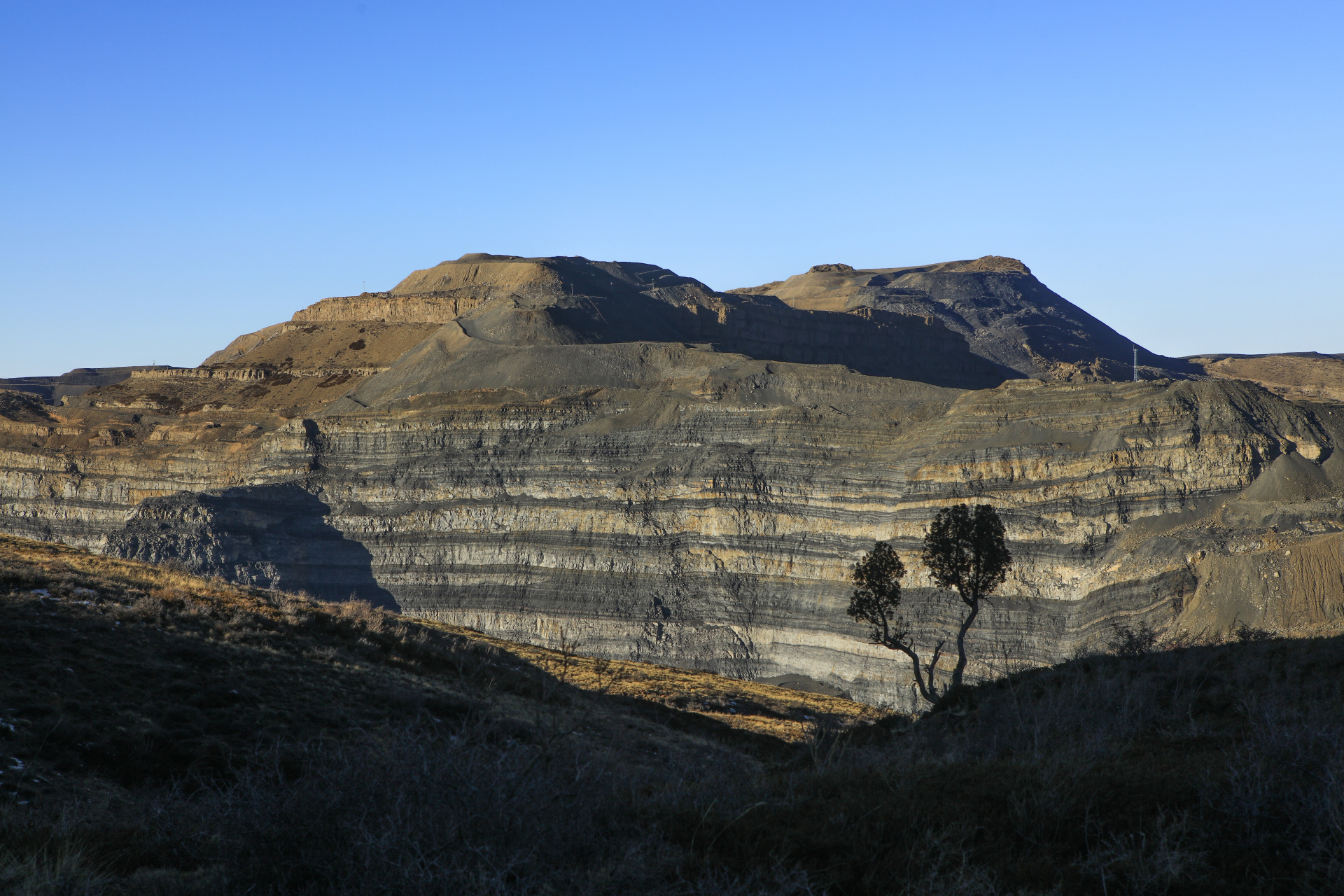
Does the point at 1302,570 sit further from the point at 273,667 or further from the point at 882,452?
the point at 273,667

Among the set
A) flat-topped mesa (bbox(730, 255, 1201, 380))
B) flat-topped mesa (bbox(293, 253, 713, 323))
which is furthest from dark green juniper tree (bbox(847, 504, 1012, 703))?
flat-topped mesa (bbox(730, 255, 1201, 380))

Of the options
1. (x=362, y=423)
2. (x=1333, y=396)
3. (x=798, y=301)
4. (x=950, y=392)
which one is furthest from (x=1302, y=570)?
(x=798, y=301)

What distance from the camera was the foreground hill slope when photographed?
7590 millimetres

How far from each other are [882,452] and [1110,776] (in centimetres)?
5083

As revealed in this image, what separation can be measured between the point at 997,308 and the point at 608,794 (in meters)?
171

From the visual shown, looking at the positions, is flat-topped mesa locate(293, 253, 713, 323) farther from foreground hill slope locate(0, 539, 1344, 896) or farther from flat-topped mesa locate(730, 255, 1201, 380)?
foreground hill slope locate(0, 539, 1344, 896)

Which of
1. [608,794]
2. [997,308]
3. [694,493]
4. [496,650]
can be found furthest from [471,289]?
[608,794]

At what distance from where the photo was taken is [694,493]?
62656mm

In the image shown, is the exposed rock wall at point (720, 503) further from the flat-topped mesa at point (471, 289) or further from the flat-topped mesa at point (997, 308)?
the flat-topped mesa at point (997, 308)

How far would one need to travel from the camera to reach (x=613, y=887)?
747 cm

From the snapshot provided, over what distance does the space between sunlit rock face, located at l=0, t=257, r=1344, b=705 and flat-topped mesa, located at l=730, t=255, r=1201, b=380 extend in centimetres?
6496

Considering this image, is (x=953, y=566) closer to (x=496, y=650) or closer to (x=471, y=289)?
(x=496, y=650)

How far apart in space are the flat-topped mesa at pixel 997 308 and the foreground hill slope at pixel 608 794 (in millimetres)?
114847

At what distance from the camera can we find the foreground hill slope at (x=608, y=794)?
759 cm
